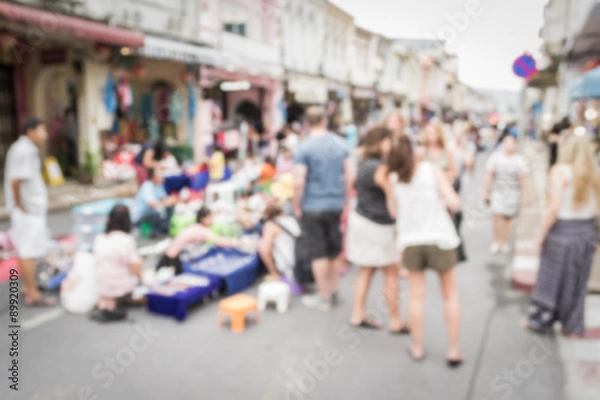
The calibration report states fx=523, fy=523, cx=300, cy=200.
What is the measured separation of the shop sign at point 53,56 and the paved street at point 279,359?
7.45 metres

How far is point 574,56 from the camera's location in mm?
18125

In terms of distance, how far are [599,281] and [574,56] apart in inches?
594

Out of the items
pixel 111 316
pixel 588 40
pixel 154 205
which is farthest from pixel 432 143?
pixel 588 40

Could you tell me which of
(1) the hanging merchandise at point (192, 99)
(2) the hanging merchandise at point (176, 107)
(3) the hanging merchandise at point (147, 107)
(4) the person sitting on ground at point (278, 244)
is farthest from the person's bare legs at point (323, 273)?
(3) the hanging merchandise at point (147, 107)

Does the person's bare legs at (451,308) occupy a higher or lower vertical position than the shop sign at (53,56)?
lower

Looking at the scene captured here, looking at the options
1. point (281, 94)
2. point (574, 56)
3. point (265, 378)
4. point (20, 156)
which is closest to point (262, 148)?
point (281, 94)

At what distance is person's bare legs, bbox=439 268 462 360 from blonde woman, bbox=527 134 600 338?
1.05 meters

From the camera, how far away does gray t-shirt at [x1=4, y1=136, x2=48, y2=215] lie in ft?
16.2

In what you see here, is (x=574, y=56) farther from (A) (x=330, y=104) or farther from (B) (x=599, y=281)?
(B) (x=599, y=281)

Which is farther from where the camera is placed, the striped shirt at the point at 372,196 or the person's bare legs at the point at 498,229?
the person's bare legs at the point at 498,229

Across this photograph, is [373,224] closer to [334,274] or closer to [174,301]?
[334,274]

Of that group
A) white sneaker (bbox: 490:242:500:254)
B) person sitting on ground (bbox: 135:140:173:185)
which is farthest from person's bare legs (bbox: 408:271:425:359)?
person sitting on ground (bbox: 135:140:173:185)

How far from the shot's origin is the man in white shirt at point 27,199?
4973 mm

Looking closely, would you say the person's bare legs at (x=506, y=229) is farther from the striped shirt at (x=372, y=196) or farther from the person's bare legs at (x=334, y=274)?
the striped shirt at (x=372, y=196)
